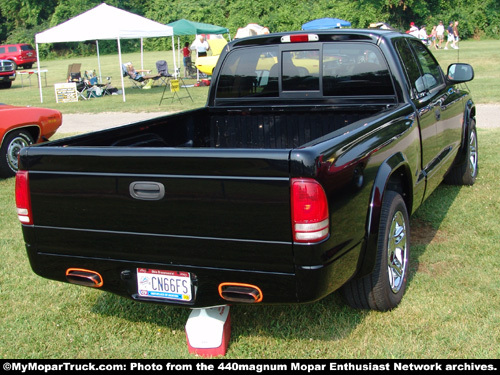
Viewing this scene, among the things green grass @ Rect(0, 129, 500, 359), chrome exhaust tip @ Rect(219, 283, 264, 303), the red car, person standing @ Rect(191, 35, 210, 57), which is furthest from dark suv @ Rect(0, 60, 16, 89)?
chrome exhaust tip @ Rect(219, 283, 264, 303)

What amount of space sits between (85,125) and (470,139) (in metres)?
9.92

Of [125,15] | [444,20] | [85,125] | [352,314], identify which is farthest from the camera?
[444,20]

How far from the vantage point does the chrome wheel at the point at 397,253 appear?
3.65m

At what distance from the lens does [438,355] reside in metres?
3.17

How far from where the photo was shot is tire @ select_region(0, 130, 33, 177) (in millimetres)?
7977

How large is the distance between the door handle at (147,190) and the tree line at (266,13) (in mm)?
43941

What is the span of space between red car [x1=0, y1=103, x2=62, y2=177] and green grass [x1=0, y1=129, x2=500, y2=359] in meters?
3.69

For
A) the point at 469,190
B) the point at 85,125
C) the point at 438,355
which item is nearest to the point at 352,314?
the point at 438,355

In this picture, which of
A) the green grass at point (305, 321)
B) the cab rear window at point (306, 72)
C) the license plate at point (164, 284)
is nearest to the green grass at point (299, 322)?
the green grass at point (305, 321)

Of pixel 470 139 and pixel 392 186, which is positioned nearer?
pixel 392 186

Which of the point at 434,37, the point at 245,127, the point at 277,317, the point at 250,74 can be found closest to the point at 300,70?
the point at 250,74

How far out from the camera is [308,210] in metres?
2.68

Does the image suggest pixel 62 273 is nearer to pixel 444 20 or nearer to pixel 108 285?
pixel 108 285

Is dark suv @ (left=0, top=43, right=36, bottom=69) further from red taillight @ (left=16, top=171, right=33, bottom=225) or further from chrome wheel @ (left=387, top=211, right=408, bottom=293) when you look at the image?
chrome wheel @ (left=387, top=211, right=408, bottom=293)
